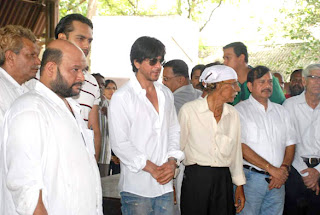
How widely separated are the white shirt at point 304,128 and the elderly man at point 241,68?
0.25 m

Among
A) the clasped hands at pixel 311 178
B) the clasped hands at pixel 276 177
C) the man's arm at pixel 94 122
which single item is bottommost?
the clasped hands at pixel 311 178

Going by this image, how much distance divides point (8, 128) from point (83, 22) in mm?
1733

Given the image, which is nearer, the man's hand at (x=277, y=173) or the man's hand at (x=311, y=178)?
the man's hand at (x=277, y=173)

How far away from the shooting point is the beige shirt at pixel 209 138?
4.01 m

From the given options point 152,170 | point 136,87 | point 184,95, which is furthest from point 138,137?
point 184,95

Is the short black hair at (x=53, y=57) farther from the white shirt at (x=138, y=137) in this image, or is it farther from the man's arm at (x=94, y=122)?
the man's arm at (x=94, y=122)

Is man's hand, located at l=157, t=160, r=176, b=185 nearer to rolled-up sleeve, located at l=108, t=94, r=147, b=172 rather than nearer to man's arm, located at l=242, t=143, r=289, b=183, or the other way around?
rolled-up sleeve, located at l=108, t=94, r=147, b=172

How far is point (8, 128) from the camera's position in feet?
7.74

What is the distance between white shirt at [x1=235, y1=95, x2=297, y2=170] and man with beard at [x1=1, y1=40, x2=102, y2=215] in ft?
7.41

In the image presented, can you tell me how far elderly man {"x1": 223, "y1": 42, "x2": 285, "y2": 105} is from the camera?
5.19 m

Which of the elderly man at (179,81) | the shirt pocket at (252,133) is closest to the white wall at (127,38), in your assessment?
the elderly man at (179,81)

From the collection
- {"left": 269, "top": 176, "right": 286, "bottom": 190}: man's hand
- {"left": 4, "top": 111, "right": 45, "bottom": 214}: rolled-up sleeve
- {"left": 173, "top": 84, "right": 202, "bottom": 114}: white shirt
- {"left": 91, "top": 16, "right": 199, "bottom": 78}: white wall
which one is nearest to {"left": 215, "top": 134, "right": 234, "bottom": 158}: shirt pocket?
{"left": 269, "top": 176, "right": 286, "bottom": 190}: man's hand

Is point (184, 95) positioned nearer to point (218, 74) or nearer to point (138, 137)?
point (218, 74)

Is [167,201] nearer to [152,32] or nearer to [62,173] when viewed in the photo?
[62,173]
